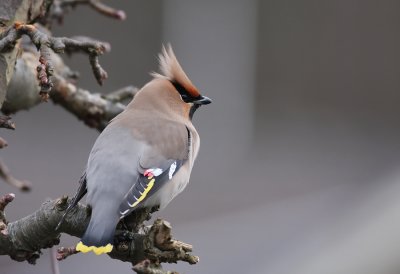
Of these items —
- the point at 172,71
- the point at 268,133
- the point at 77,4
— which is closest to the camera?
the point at 172,71

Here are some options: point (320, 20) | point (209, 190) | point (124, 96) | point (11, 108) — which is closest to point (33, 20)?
point (11, 108)

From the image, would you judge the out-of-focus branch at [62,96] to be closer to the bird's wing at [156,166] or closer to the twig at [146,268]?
the bird's wing at [156,166]

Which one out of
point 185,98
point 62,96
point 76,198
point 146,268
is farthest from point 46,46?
point 185,98

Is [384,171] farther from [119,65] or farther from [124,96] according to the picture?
[124,96]

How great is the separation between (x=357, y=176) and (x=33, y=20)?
231 inches

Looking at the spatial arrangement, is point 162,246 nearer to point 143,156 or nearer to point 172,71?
point 143,156

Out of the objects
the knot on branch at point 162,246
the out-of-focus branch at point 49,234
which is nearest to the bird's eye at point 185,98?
the out-of-focus branch at point 49,234

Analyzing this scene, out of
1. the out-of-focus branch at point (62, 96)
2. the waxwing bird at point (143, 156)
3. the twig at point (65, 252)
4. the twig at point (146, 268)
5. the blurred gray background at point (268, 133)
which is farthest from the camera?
the blurred gray background at point (268, 133)

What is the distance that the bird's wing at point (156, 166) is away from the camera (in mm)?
2334

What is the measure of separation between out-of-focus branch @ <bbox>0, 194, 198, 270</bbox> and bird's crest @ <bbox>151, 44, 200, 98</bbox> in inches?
32.9

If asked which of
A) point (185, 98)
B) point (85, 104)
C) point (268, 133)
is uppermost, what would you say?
point (185, 98)

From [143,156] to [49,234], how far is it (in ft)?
1.63

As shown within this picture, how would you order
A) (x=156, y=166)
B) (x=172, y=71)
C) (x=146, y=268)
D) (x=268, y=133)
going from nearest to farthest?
(x=146, y=268) → (x=156, y=166) → (x=172, y=71) → (x=268, y=133)

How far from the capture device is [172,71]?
298cm
